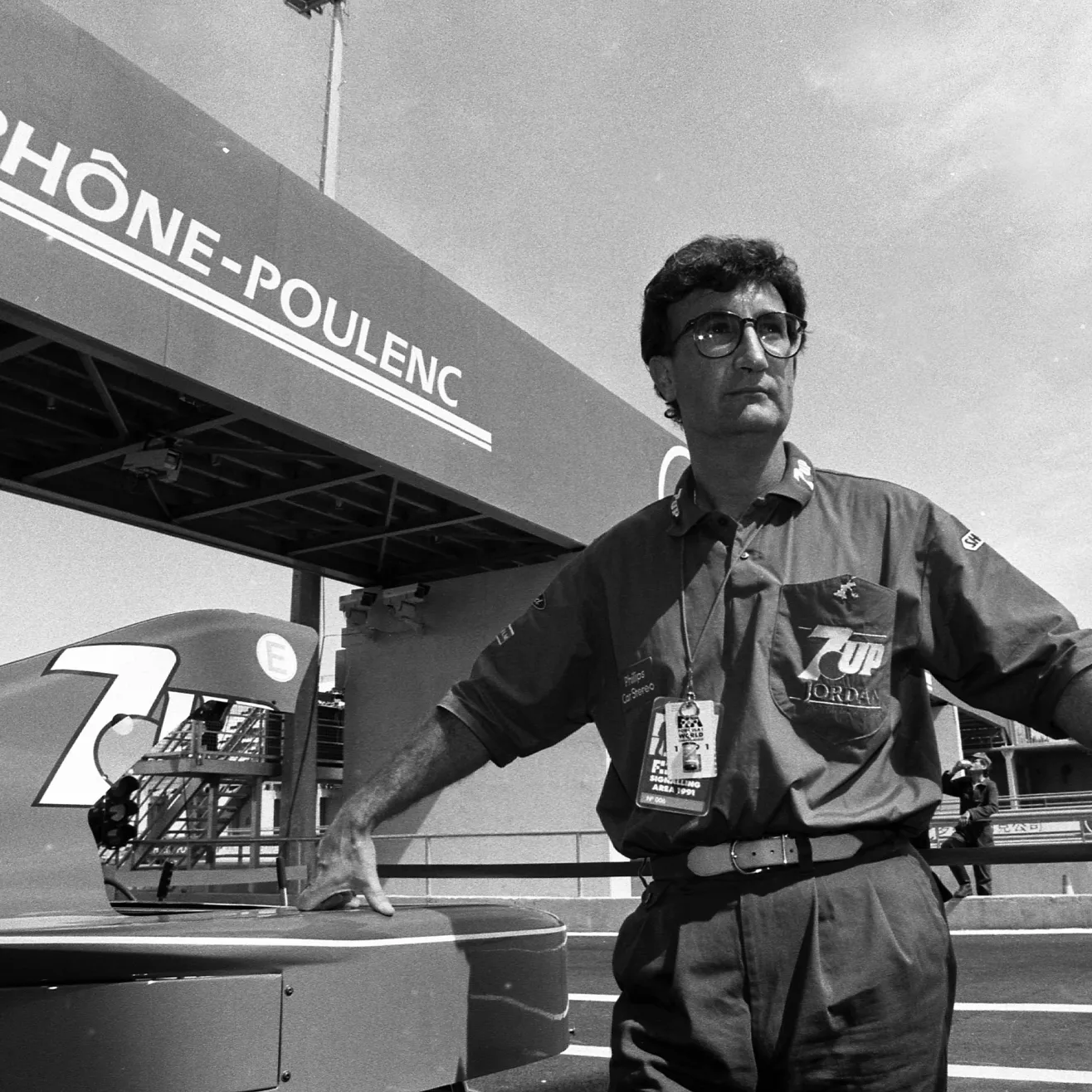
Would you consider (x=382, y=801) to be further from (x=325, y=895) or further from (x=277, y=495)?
(x=277, y=495)

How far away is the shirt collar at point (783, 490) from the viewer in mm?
2096

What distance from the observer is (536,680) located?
7.47ft

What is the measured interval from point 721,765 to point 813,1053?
0.46 m

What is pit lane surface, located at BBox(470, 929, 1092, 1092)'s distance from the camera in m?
5.25

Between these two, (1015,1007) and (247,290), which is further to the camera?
(247,290)

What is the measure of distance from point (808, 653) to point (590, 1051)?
15.7 ft

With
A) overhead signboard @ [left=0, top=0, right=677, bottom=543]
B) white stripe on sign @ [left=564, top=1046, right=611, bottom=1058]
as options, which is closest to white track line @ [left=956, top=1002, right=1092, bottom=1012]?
white stripe on sign @ [left=564, top=1046, right=611, bottom=1058]

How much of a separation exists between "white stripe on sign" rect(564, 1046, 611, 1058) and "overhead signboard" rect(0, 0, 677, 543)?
19.4 feet

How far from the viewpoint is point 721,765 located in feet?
6.23

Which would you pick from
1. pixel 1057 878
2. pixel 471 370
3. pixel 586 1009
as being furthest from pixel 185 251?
pixel 1057 878

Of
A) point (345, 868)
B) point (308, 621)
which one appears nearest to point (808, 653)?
point (345, 868)

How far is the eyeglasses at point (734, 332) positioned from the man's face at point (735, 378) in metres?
0.01

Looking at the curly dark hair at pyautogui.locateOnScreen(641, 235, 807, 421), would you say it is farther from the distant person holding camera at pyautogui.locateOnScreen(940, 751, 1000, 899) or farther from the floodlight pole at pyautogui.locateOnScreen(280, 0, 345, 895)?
the floodlight pole at pyautogui.locateOnScreen(280, 0, 345, 895)

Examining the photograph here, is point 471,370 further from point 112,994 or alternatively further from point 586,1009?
point 112,994
